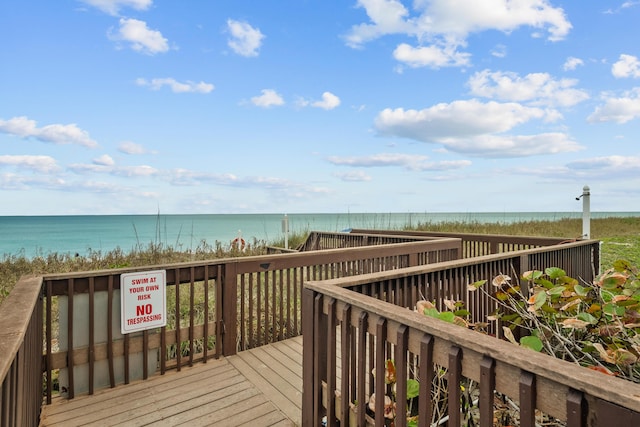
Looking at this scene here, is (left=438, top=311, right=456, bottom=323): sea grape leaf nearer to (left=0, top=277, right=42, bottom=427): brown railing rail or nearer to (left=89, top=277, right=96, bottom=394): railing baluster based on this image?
(left=0, top=277, right=42, bottom=427): brown railing rail

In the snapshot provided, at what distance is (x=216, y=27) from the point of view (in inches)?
364

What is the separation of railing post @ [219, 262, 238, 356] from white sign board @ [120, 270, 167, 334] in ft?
1.73

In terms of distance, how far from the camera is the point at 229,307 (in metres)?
3.24

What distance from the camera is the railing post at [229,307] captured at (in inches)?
127

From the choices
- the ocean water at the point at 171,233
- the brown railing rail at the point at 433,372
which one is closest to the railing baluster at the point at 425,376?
the brown railing rail at the point at 433,372

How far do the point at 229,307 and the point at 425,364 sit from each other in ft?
7.85

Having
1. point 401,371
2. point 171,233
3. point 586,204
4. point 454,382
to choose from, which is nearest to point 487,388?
point 454,382

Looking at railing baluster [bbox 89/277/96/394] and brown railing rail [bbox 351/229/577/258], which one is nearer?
railing baluster [bbox 89/277/96/394]

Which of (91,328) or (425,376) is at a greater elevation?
(425,376)

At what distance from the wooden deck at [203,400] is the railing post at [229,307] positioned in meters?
0.16

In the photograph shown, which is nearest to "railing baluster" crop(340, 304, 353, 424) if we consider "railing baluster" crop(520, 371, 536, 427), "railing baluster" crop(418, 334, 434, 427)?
"railing baluster" crop(418, 334, 434, 427)

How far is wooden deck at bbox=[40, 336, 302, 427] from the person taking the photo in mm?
2309

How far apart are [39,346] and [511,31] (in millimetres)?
9410

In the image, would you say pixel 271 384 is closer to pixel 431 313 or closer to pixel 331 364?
pixel 331 364
